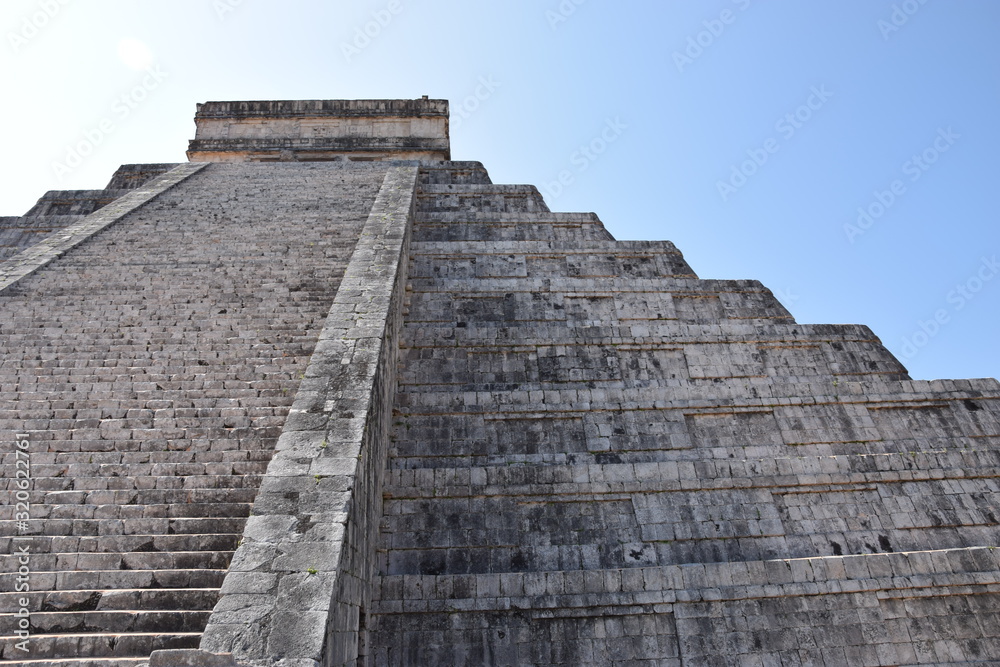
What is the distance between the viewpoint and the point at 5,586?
4.20 metres

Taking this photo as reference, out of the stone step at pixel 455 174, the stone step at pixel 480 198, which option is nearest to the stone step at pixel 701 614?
the stone step at pixel 480 198

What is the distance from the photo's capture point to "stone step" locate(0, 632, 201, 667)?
146 inches

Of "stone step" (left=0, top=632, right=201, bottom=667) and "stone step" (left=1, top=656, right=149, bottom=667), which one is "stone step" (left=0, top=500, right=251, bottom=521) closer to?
"stone step" (left=0, top=632, right=201, bottom=667)

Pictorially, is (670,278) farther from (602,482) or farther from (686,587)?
(686,587)

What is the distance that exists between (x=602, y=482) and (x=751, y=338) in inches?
137

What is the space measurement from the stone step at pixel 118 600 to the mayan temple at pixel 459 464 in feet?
0.05

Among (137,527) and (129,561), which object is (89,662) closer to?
(129,561)

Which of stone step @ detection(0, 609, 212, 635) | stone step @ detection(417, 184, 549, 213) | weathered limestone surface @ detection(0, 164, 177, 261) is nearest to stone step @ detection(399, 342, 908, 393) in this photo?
stone step @ detection(0, 609, 212, 635)

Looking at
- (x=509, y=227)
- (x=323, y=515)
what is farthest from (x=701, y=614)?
(x=509, y=227)

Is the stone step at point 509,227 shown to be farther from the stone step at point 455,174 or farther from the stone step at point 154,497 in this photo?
the stone step at point 154,497

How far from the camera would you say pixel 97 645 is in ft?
12.3

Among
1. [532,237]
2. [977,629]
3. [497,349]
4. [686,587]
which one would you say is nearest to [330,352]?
[497,349]

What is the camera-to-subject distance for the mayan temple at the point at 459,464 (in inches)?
173

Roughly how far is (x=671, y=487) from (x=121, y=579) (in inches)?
210
